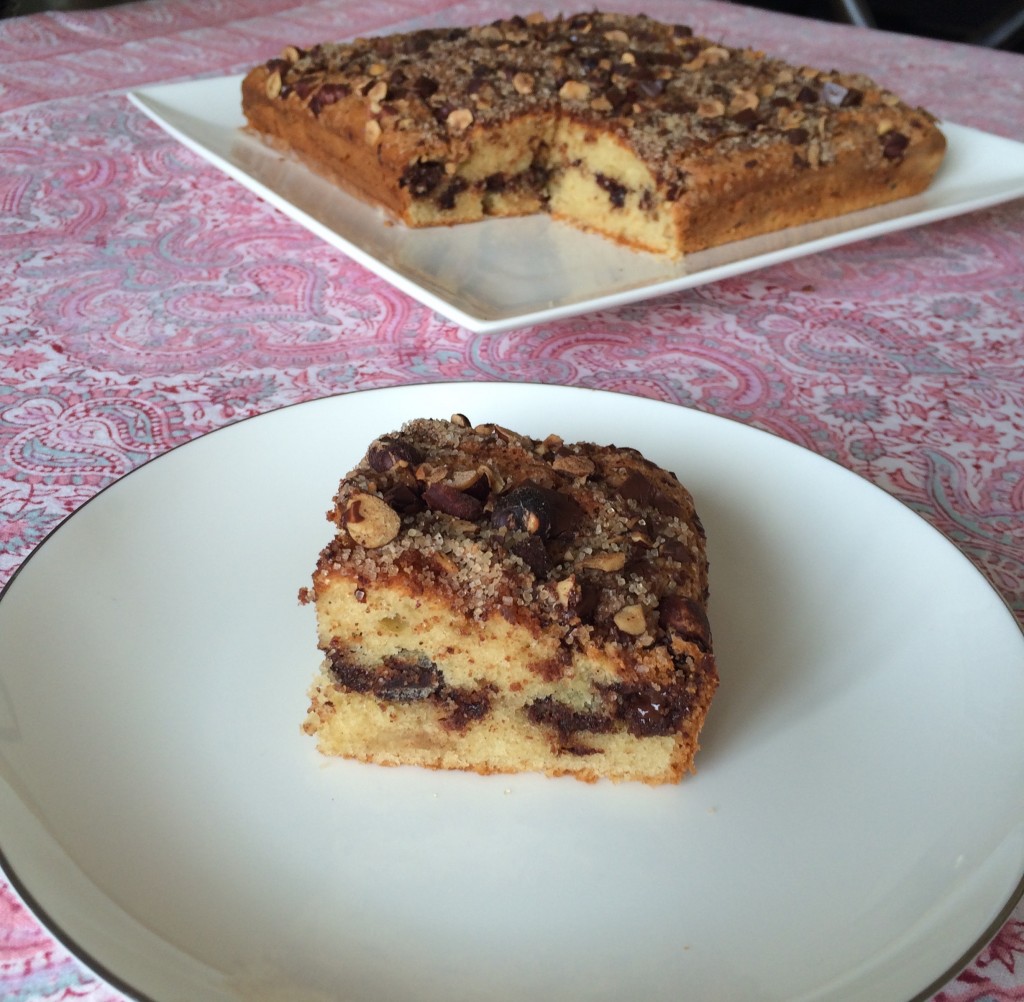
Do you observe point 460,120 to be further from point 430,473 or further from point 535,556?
point 535,556

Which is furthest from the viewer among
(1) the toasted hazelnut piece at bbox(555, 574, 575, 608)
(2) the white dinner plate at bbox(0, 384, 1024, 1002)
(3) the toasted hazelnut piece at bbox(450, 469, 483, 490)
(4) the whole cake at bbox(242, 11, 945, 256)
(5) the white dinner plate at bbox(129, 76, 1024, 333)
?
(4) the whole cake at bbox(242, 11, 945, 256)

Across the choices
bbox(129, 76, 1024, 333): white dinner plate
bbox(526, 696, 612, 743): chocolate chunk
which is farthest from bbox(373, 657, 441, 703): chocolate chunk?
bbox(129, 76, 1024, 333): white dinner plate

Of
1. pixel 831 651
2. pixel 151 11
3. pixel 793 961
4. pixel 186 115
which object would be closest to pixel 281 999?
pixel 793 961

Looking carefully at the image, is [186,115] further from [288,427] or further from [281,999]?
[281,999]

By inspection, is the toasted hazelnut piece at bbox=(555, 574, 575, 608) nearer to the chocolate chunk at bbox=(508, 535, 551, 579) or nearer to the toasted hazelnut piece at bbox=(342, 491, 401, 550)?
the chocolate chunk at bbox=(508, 535, 551, 579)

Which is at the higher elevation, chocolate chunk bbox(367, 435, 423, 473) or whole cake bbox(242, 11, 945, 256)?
chocolate chunk bbox(367, 435, 423, 473)

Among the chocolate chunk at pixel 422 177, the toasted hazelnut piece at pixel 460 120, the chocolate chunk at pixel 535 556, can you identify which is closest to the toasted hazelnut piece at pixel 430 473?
the chocolate chunk at pixel 535 556
